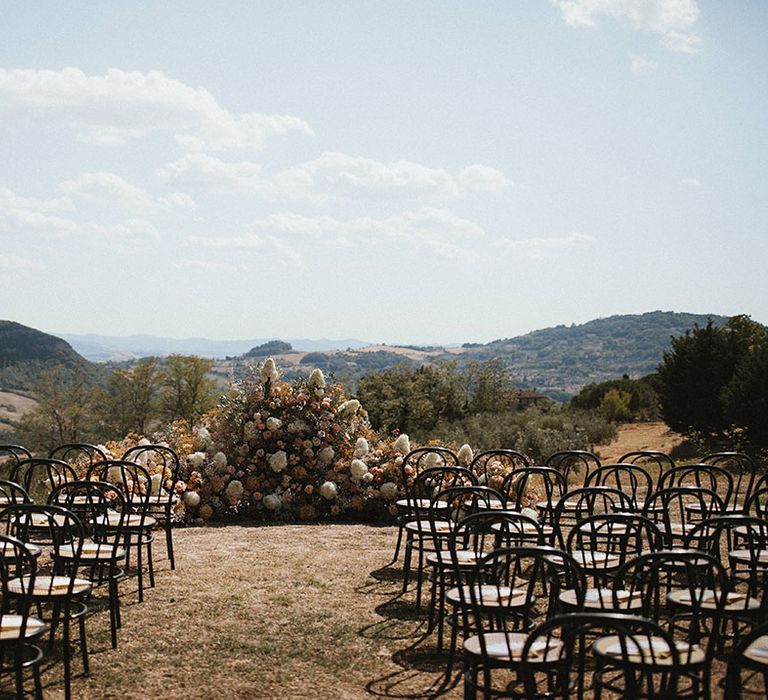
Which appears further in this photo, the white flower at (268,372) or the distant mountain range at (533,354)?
the distant mountain range at (533,354)

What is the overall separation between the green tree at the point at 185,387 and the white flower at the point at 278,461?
105ft

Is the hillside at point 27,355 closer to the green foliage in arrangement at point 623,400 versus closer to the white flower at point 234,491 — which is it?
the green foliage in arrangement at point 623,400

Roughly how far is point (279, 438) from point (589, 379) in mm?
109181

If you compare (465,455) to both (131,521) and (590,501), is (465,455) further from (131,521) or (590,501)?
(131,521)

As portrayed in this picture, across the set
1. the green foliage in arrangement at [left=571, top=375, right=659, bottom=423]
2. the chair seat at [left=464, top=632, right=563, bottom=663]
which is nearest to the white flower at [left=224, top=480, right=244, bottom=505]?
the chair seat at [left=464, top=632, right=563, bottom=663]

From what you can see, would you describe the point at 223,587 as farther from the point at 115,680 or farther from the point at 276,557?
the point at 115,680

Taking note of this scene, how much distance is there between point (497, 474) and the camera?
420 inches

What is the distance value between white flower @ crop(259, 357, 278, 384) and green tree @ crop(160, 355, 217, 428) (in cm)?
3140

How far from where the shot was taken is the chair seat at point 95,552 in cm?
555

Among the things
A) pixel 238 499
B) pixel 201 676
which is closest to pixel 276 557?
pixel 238 499

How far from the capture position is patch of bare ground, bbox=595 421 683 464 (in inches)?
1022

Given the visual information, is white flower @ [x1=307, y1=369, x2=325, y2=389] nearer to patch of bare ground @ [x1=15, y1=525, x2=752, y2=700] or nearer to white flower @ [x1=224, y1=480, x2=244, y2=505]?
white flower @ [x1=224, y1=480, x2=244, y2=505]

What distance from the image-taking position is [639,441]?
2969 centimetres

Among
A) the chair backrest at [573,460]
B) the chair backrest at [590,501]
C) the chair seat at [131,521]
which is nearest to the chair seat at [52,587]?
the chair seat at [131,521]
